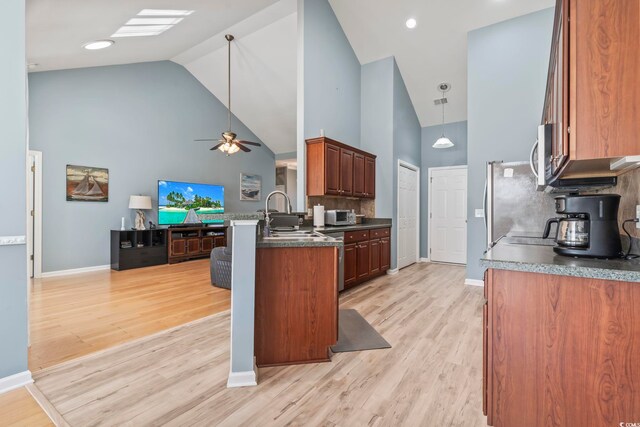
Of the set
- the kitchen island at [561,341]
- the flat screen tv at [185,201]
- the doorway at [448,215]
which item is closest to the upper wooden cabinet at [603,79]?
the kitchen island at [561,341]

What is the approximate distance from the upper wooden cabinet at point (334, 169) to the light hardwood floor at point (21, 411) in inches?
137

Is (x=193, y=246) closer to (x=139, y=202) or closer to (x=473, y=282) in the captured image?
(x=139, y=202)

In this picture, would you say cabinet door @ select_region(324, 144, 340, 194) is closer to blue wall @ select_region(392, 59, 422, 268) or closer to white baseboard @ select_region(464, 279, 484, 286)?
blue wall @ select_region(392, 59, 422, 268)

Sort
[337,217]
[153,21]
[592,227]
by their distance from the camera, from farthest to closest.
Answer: [337,217]
[153,21]
[592,227]

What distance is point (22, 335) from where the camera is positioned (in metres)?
2.00

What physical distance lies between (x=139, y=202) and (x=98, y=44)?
2.68 meters

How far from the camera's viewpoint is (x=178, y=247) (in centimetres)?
634

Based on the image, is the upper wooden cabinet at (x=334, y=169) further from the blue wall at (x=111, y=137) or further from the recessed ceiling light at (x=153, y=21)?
the blue wall at (x=111, y=137)

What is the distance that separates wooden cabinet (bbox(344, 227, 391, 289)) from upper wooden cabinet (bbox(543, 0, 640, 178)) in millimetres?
3253

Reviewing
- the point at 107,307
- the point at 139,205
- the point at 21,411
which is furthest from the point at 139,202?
the point at 21,411

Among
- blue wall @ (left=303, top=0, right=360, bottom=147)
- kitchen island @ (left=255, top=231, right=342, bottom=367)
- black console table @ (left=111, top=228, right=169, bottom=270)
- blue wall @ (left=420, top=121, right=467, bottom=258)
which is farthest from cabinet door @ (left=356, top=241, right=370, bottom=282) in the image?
black console table @ (left=111, top=228, right=169, bottom=270)

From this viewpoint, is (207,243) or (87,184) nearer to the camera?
(87,184)

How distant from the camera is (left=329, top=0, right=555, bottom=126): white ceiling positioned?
4539mm

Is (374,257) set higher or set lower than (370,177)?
lower
